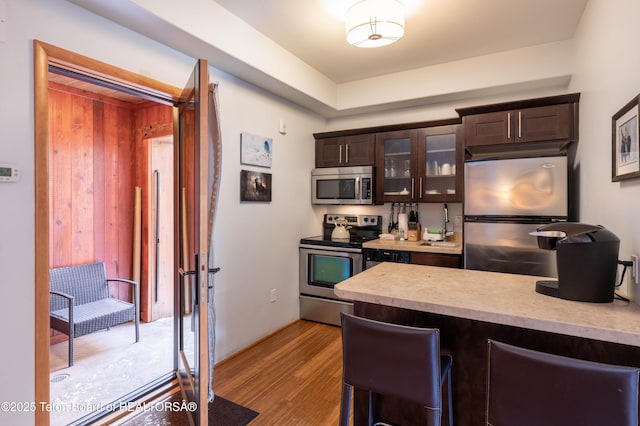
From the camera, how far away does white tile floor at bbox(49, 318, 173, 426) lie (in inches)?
88.9

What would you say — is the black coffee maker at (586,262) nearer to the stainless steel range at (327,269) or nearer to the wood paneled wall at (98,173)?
the stainless steel range at (327,269)

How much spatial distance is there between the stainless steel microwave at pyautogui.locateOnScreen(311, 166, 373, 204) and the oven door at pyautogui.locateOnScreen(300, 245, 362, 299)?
0.60 meters

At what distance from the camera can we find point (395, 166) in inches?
145

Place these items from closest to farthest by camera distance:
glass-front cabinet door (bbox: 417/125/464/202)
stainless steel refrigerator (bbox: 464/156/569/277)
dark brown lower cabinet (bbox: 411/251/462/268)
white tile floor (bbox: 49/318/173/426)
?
white tile floor (bbox: 49/318/173/426), stainless steel refrigerator (bbox: 464/156/569/277), dark brown lower cabinet (bbox: 411/251/462/268), glass-front cabinet door (bbox: 417/125/464/202)

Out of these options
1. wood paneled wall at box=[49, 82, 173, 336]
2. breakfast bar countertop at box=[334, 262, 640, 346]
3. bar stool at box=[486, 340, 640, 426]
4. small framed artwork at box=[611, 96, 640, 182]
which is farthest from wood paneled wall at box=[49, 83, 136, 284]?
small framed artwork at box=[611, 96, 640, 182]

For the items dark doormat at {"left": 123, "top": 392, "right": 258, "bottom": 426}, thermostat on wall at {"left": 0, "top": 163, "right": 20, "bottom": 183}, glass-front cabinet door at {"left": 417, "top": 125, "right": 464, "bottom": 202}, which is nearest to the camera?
thermostat on wall at {"left": 0, "top": 163, "right": 20, "bottom": 183}

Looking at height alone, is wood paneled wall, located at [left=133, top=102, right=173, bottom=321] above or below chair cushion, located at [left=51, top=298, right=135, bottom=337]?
above

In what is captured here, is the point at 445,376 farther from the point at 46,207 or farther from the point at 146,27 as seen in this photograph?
the point at 146,27

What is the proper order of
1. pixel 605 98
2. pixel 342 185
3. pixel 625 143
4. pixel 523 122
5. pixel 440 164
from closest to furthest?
pixel 625 143, pixel 605 98, pixel 523 122, pixel 440 164, pixel 342 185

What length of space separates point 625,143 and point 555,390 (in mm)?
1241

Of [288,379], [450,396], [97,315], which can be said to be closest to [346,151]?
[288,379]

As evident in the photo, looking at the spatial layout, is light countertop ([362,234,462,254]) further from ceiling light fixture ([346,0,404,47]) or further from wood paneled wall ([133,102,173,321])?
wood paneled wall ([133,102,173,321])

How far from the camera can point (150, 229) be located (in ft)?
12.7

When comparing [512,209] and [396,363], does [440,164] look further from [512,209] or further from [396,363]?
[396,363]
